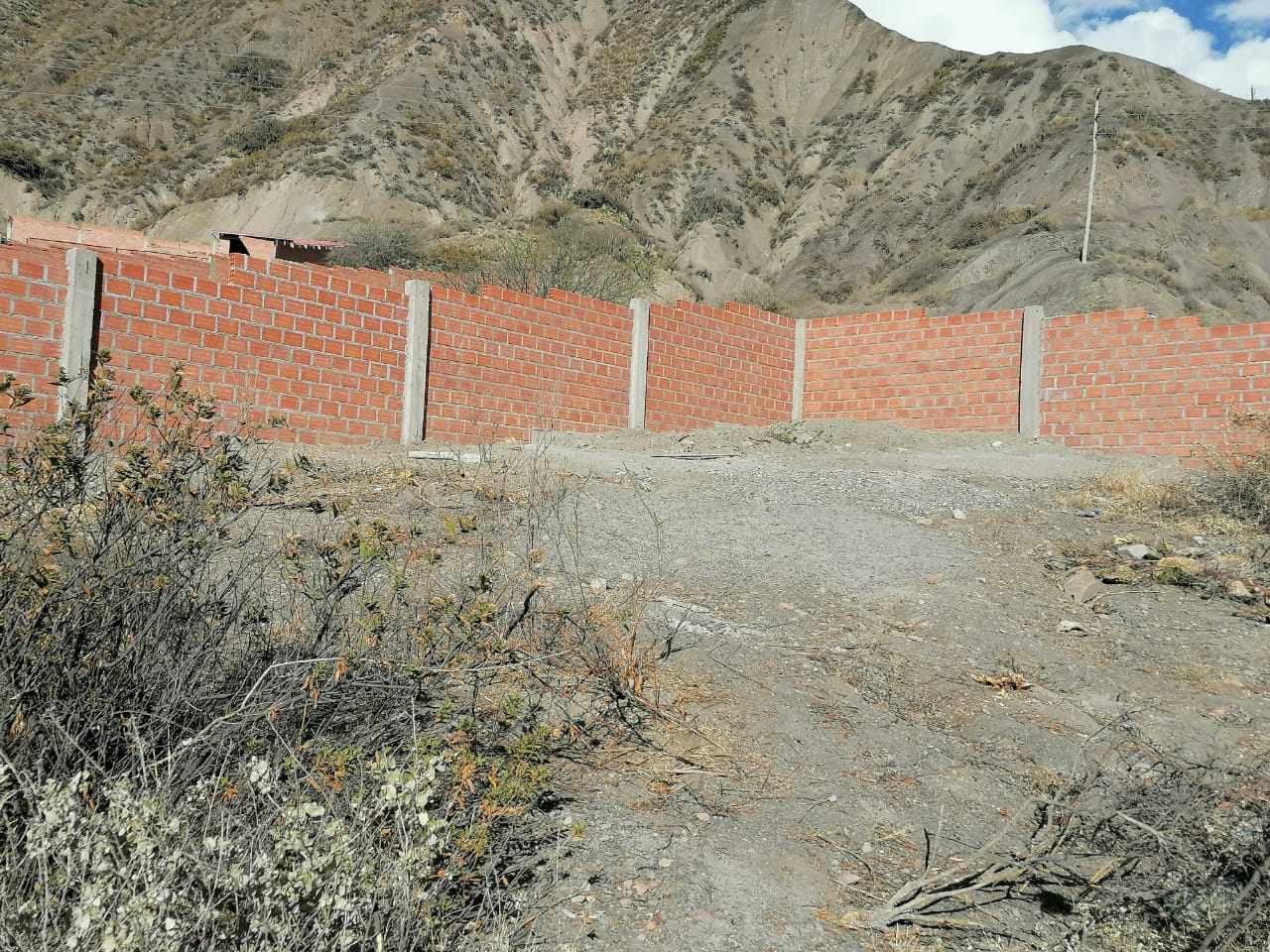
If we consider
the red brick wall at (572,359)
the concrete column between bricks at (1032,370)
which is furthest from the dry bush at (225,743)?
the concrete column between bricks at (1032,370)

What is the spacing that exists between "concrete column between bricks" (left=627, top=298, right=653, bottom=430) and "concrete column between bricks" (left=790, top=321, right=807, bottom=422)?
119 inches

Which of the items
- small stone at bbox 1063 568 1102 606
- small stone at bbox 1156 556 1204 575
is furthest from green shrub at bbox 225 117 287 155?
small stone at bbox 1156 556 1204 575

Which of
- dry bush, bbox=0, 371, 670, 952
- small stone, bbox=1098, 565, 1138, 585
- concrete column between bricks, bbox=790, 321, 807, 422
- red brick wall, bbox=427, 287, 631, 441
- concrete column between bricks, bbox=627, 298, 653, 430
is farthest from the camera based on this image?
concrete column between bricks, bbox=790, 321, 807, 422

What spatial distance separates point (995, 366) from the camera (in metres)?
12.4

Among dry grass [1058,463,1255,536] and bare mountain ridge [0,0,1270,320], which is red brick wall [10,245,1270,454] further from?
bare mountain ridge [0,0,1270,320]

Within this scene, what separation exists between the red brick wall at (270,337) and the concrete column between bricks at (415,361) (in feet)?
0.25

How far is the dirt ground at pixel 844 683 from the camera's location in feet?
8.53

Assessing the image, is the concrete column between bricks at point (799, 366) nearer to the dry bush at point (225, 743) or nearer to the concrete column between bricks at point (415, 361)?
the concrete column between bricks at point (415, 361)

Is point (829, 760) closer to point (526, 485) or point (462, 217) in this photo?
point (526, 485)

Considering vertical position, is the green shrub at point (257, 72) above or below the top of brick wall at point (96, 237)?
above

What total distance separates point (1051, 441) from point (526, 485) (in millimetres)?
8093

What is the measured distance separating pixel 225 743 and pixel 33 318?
6.36m

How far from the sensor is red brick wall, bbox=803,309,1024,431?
488 inches

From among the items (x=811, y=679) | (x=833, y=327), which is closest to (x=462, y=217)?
(x=833, y=327)
